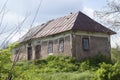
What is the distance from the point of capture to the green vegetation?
5676 millimetres

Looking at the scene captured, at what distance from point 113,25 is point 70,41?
548cm

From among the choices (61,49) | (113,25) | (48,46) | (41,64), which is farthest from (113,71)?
(48,46)

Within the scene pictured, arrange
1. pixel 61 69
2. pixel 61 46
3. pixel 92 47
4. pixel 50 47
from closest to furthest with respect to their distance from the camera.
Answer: pixel 61 69
pixel 92 47
pixel 61 46
pixel 50 47

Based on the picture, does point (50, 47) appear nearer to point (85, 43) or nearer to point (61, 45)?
point (61, 45)

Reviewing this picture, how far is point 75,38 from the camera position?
32250 millimetres

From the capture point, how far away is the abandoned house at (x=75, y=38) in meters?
32.2

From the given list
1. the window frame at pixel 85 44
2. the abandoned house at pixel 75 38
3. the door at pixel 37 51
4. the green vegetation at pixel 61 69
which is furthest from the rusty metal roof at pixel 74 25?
the green vegetation at pixel 61 69

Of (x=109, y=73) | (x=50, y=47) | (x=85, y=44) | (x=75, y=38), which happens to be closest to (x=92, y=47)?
(x=85, y=44)

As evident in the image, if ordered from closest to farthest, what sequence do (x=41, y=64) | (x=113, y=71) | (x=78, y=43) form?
(x=113, y=71) → (x=41, y=64) → (x=78, y=43)

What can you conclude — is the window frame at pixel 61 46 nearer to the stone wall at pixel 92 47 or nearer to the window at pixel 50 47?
the window at pixel 50 47

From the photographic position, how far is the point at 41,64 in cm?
3047

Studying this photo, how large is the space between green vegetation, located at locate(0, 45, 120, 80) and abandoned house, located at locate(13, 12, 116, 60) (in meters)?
1.12

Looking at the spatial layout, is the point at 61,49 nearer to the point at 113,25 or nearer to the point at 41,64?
the point at 41,64

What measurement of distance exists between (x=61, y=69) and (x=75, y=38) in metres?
5.33
